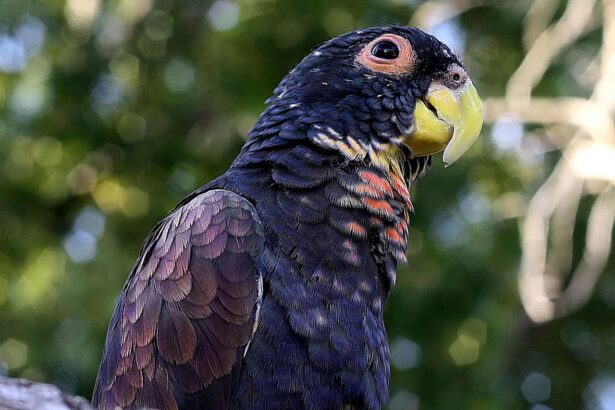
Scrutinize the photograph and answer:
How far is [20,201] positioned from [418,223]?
3299 millimetres

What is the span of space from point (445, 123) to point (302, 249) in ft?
2.95

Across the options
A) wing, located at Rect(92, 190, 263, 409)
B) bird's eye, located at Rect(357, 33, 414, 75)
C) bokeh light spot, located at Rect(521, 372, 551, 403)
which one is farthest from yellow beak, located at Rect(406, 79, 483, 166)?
bokeh light spot, located at Rect(521, 372, 551, 403)

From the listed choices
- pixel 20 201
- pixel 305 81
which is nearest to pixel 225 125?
pixel 20 201

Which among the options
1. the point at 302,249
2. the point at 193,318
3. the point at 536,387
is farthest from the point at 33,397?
the point at 536,387

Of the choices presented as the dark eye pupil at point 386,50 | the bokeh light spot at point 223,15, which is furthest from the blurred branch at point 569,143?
the dark eye pupil at point 386,50

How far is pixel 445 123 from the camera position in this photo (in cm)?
369

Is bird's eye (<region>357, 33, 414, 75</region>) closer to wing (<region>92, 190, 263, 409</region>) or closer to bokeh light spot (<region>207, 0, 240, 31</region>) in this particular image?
wing (<region>92, 190, 263, 409</region>)

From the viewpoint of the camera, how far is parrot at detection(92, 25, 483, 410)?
3.12 metres

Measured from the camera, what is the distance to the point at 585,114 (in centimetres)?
617

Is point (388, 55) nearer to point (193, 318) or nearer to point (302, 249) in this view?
point (302, 249)

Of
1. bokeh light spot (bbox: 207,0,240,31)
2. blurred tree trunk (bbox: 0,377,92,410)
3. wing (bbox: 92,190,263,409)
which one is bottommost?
bokeh light spot (bbox: 207,0,240,31)

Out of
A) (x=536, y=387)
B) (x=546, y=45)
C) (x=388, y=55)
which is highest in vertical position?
(x=388, y=55)

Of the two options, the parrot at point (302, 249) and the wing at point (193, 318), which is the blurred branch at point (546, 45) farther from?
the wing at point (193, 318)

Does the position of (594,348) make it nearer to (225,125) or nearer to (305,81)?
(225,125)
